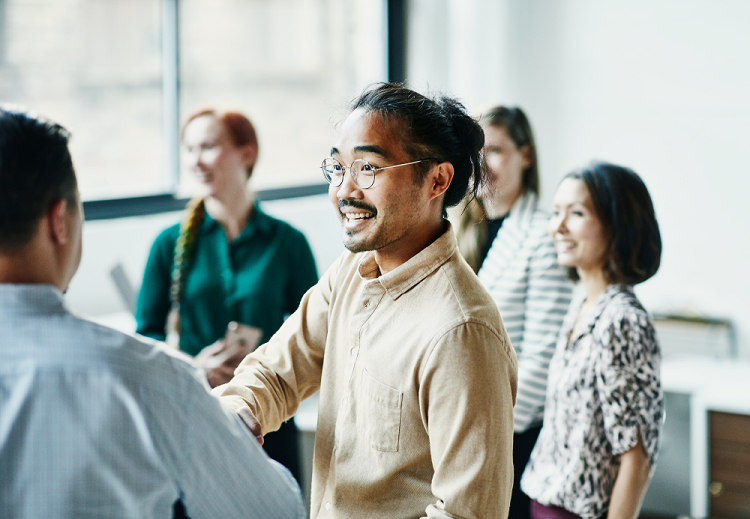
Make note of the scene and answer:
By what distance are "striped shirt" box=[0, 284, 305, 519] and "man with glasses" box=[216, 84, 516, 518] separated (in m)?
0.33

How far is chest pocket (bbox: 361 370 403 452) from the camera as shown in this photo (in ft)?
3.87


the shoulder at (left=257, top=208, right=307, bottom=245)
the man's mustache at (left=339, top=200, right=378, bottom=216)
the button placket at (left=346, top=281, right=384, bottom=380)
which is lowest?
the button placket at (left=346, top=281, right=384, bottom=380)

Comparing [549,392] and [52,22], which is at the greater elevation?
[52,22]

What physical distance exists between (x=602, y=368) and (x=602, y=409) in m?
0.09

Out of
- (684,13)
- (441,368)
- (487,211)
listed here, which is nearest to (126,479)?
(441,368)

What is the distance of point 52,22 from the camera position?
3.04 metres

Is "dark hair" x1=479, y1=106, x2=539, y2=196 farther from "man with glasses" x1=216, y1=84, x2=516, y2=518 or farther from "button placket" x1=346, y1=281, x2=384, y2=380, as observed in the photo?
"button placket" x1=346, y1=281, x2=384, y2=380

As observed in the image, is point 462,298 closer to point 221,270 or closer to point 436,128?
point 436,128

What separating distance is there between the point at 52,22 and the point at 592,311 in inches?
94.9

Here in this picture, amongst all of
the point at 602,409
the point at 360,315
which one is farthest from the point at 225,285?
the point at 602,409

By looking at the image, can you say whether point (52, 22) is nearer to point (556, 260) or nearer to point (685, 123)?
point (556, 260)

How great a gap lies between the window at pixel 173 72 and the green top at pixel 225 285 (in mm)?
556

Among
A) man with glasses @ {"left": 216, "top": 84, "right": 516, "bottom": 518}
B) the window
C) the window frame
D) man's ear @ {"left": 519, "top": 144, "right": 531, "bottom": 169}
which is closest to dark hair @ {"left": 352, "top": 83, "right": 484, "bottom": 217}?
man with glasses @ {"left": 216, "top": 84, "right": 516, "bottom": 518}

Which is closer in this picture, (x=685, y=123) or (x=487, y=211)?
(x=487, y=211)
